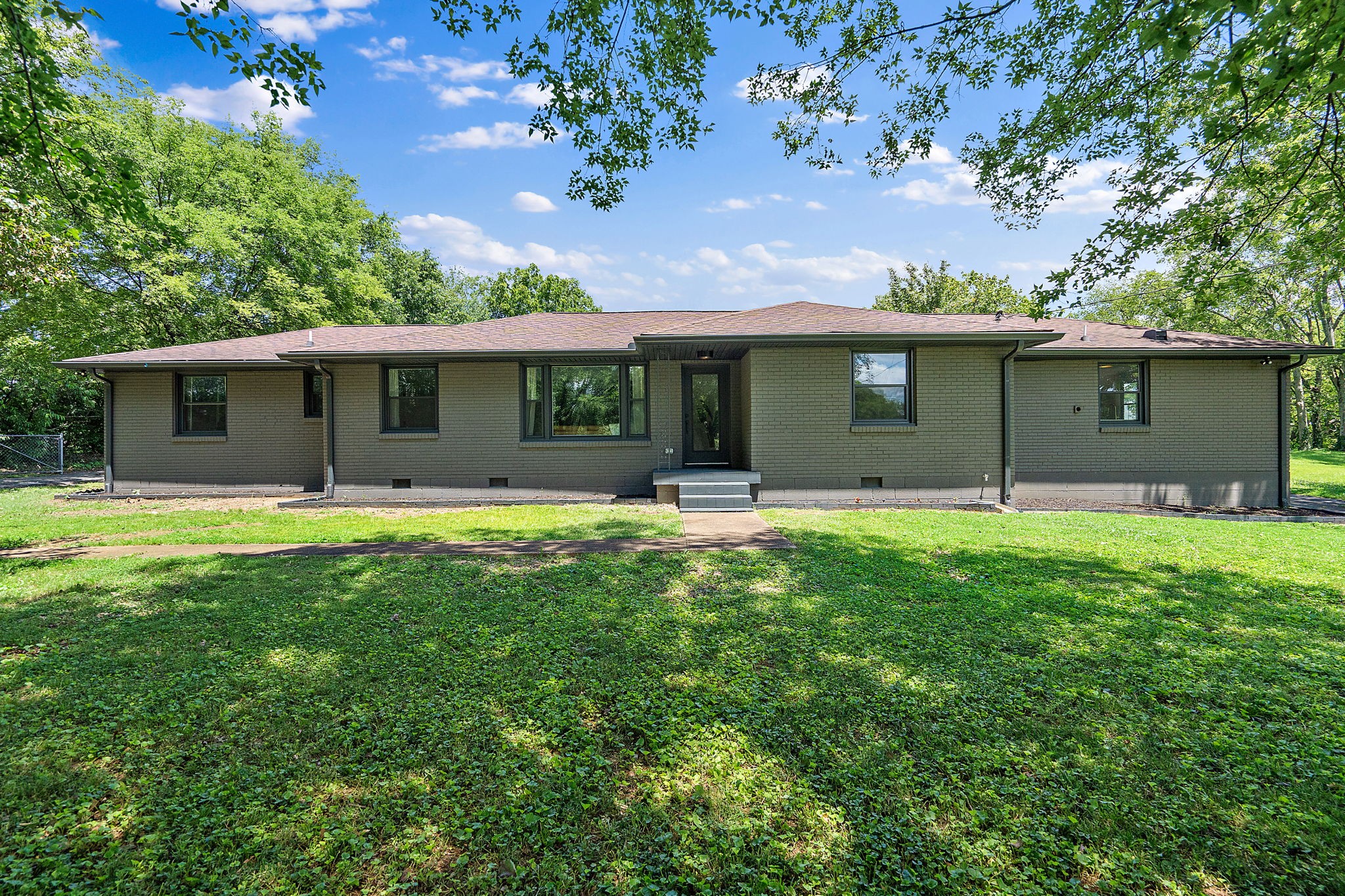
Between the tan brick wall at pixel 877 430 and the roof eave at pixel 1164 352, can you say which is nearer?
the tan brick wall at pixel 877 430

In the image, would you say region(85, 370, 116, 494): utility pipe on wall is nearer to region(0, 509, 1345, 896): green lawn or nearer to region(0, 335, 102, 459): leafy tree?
region(0, 509, 1345, 896): green lawn

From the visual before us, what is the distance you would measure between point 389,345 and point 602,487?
17.0 feet

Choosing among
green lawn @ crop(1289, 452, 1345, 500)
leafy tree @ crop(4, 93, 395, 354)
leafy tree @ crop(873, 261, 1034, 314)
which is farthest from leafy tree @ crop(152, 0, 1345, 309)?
leafy tree @ crop(873, 261, 1034, 314)

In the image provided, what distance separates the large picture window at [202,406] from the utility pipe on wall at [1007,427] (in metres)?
17.0

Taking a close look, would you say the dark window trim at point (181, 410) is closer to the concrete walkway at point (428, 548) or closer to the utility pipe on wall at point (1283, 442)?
the concrete walkway at point (428, 548)

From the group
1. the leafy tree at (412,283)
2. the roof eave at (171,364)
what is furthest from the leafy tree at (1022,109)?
the leafy tree at (412,283)

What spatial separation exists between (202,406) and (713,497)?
12465mm

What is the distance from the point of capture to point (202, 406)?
43.3ft

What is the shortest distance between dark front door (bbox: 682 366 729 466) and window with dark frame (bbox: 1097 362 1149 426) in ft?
25.4

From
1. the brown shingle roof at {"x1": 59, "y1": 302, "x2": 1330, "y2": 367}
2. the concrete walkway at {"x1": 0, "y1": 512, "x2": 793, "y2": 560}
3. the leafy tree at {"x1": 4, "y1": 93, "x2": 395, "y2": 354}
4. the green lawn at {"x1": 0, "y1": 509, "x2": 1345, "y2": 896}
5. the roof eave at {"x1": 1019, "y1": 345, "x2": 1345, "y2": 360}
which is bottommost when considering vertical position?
the green lawn at {"x1": 0, "y1": 509, "x2": 1345, "y2": 896}

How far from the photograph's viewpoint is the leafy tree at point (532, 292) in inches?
1382

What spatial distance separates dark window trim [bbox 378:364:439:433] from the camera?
38.3 feet

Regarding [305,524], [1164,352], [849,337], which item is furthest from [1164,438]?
[305,524]

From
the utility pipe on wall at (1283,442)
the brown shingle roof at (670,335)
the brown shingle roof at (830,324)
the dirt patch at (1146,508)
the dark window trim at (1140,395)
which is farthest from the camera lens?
the dark window trim at (1140,395)
